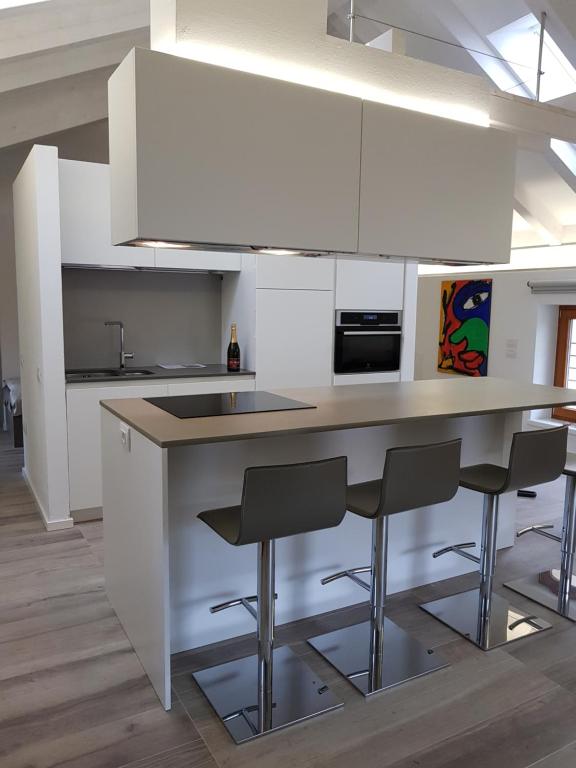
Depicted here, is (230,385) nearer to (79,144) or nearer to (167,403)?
(167,403)

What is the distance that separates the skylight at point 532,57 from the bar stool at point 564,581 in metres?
3.08

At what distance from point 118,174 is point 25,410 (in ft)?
10.2

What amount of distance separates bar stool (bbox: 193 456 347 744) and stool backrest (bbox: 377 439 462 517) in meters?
0.22

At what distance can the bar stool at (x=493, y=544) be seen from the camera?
109 inches

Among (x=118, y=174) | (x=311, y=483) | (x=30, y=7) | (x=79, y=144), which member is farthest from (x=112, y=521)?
(x=79, y=144)

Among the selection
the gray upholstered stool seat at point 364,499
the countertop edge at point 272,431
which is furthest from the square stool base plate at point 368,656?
the countertop edge at point 272,431

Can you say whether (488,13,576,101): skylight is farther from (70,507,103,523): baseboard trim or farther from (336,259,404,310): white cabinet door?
(70,507,103,523): baseboard trim

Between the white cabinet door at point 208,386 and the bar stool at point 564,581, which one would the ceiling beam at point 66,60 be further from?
the bar stool at point 564,581

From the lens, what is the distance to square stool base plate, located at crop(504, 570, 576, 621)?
3.05m

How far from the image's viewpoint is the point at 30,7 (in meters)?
4.18

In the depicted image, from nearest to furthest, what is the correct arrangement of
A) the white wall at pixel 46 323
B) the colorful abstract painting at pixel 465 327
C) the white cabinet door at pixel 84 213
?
the white wall at pixel 46 323 < the white cabinet door at pixel 84 213 < the colorful abstract painting at pixel 465 327

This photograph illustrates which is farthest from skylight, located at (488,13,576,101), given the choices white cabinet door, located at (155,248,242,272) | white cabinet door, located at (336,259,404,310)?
white cabinet door, located at (155,248,242,272)

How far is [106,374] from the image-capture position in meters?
4.55

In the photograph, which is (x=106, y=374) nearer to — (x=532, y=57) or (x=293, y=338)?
(x=293, y=338)
